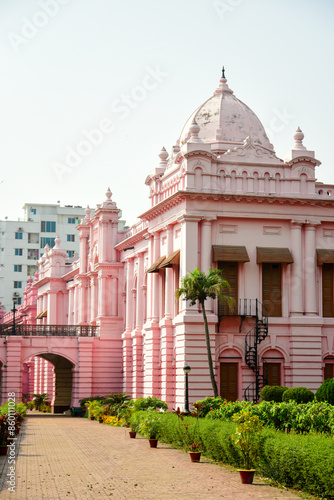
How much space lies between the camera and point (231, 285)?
4038cm

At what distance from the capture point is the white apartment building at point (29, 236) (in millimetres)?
113062

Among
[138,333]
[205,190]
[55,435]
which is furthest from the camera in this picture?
[138,333]

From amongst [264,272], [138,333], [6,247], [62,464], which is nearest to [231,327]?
[264,272]

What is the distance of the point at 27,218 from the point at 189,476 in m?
96.1

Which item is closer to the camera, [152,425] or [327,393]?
[152,425]

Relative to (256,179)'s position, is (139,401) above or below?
below

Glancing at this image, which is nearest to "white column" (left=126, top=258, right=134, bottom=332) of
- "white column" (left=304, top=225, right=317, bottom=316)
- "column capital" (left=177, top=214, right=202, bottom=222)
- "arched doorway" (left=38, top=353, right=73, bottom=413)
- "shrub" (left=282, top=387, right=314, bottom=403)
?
"arched doorway" (left=38, top=353, right=73, bottom=413)

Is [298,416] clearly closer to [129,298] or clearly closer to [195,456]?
[195,456]

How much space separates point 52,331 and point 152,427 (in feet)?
95.6

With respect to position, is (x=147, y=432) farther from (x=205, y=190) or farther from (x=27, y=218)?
(x=27, y=218)

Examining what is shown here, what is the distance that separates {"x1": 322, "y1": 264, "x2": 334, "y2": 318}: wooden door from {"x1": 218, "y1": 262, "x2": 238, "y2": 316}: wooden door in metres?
4.44

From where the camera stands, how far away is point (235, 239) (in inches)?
1587

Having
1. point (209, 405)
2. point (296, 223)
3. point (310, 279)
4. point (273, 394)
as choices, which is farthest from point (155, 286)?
point (209, 405)

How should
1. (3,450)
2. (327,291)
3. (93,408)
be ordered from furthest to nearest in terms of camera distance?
(93,408), (327,291), (3,450)
